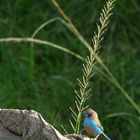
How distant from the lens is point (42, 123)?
2516 millimetres

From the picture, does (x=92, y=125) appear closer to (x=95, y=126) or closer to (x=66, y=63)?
(x=95, y=126)

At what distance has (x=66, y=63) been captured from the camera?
6.72 m

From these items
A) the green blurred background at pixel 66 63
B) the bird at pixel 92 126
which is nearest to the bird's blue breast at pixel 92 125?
the bird at pixel 92 126

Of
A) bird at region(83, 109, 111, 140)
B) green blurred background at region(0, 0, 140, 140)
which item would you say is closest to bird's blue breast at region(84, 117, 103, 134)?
bird at region(83, 109, 111, 140)

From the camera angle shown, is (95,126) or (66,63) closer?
(95,126)

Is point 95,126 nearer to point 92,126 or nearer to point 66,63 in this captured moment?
point 92,126

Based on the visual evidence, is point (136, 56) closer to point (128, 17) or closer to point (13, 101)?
point (128, 17)

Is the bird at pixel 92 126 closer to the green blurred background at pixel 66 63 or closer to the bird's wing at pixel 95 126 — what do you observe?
the bird's wing at pixel 95 126

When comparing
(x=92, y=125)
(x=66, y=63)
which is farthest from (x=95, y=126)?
(x=66, y=63)

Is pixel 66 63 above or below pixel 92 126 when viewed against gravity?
below

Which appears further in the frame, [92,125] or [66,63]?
[66,63]

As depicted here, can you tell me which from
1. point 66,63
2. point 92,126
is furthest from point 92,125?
point 66,63

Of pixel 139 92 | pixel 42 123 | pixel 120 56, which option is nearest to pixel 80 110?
pixel 42 123

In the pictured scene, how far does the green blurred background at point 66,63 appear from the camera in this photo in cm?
623
